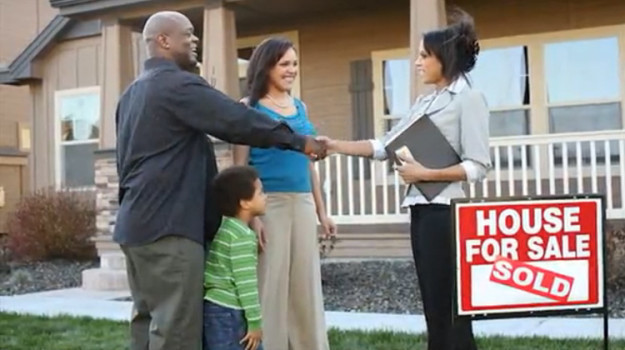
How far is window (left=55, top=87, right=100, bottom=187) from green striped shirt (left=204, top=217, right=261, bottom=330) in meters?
11.4

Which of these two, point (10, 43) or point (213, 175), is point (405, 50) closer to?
point (213, 175)

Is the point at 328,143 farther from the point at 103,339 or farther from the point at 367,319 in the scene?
the point at 367,319

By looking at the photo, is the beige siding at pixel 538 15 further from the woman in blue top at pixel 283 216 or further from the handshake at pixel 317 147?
the handshake at pixel 317 147

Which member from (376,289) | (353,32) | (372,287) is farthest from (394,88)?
(376,289)

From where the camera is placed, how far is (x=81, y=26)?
→ 1445cm

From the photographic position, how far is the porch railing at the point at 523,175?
29.0 feet

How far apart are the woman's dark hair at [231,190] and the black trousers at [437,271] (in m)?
0.76

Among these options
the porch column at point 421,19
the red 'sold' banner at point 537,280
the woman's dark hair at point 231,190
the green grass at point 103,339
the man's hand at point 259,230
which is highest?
the porch column at point 421,19

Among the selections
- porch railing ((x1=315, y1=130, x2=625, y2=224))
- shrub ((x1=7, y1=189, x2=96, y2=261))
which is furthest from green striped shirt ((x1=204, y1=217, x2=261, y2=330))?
shrub ((x1=7, y1=189, x2=96, y2=261))

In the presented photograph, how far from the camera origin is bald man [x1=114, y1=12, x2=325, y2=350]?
3.19 meters

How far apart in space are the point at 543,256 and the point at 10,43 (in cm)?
1672

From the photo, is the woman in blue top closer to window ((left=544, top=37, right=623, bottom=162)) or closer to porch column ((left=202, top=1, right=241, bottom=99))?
porch column ((left=202, top=1, right=241, bottom=99))

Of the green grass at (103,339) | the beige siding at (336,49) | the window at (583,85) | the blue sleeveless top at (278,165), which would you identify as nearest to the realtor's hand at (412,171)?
the blue sleeveless top at (278,165)

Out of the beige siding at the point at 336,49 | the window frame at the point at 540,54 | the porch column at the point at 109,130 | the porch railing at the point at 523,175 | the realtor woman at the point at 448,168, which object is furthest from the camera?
the beige siding at the point at 336,49
